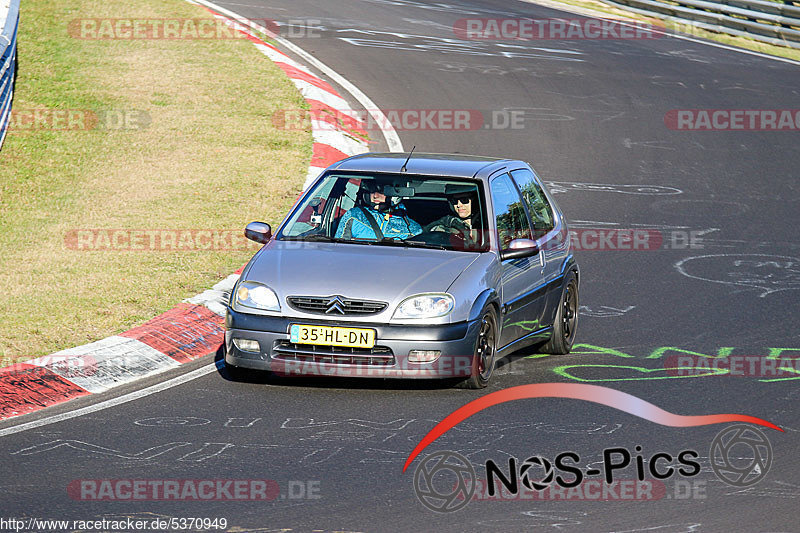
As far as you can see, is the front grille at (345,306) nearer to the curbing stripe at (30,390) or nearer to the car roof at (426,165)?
the car roof at (426,165)

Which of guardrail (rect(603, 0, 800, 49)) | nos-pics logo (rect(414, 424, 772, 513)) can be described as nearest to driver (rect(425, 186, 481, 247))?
nos-pics logo (rect(414, 424, 772, 513))

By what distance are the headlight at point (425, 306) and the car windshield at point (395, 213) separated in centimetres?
80

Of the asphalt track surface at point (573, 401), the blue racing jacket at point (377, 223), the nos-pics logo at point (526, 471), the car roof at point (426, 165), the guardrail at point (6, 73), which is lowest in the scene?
the nos-pics logo at point (526, 471)

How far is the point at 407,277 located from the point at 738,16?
25518 mm

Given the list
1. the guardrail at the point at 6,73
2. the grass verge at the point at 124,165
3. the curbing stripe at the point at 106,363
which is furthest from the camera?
the guardrail at the point at 6,73

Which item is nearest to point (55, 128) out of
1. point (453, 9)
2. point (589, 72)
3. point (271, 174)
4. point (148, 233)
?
point (271, 174)

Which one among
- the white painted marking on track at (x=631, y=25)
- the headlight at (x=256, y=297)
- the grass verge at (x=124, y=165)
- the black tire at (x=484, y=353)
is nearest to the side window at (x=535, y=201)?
the black tire at (x=484, y=353)

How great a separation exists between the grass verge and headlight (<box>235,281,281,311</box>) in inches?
64.0

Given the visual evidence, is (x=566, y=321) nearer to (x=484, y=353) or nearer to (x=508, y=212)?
(x=508, y=212)

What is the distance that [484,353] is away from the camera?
8.80 meters

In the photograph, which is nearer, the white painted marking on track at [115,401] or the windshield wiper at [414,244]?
the white painted marking on track at [115,401]

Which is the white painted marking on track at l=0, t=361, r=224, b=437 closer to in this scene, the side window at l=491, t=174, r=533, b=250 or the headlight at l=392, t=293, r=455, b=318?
the headlight at l=392, t=293, r=455, b=318

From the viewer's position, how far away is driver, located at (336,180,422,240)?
941 cm

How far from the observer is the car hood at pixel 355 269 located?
27.8ft
